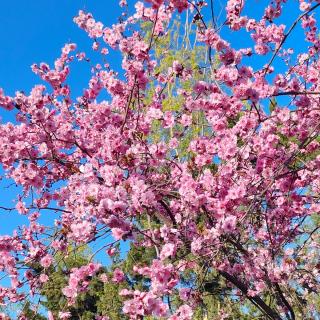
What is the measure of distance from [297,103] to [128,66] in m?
1.73

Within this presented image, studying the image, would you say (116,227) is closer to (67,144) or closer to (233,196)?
(233,196)

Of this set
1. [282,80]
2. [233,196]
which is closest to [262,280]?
[233,196]

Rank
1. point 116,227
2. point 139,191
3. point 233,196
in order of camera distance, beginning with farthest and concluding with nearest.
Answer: point 233,196 < point 139,191 < point 116,227

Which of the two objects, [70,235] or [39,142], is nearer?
[70,235]

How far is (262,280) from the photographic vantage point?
5746 millimetres

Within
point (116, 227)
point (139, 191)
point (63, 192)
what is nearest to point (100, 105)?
point (63, 192)

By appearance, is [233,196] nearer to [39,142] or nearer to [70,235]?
[70,235]

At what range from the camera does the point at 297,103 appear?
185 inches

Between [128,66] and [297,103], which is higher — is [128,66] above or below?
above

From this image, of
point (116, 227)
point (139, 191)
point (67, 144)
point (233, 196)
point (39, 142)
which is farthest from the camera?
point (67, 144)

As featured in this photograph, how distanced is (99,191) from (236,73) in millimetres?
1573

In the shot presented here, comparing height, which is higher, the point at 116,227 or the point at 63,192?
the point at 63,192

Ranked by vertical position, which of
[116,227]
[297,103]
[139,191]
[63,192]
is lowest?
[116,227]

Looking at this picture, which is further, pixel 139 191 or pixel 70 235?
pixel 70 235
